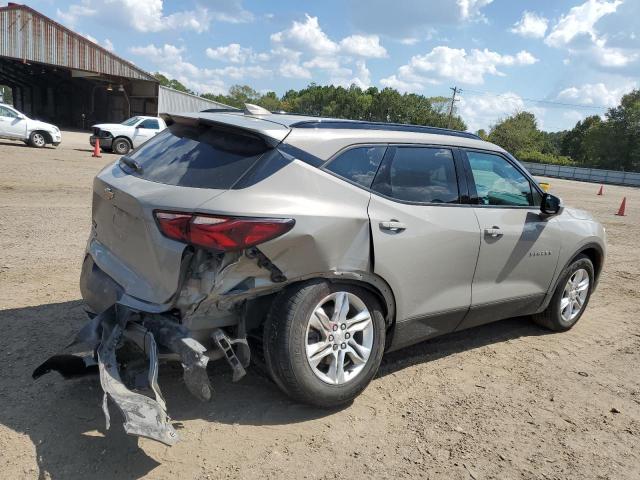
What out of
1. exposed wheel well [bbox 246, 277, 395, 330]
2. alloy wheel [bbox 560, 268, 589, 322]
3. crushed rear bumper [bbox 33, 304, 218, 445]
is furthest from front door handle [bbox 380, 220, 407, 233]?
alloy wheel [bbox 560, 268, 589, 322]

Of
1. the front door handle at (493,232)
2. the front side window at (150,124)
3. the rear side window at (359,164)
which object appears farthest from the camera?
the front side window at (150,124)

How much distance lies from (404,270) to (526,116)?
9909cm

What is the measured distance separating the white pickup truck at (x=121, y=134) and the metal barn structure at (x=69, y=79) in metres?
18.4

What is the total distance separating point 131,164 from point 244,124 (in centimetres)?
88

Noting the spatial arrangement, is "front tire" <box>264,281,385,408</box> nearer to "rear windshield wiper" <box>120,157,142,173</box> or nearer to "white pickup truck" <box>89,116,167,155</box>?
"rear windshield wiper" <box>120,157,142,173</box>

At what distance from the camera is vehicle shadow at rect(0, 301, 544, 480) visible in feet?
8.85

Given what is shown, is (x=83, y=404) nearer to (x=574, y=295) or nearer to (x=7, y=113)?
(x=574, y=295)

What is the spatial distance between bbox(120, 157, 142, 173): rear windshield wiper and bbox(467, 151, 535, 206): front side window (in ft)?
8.04

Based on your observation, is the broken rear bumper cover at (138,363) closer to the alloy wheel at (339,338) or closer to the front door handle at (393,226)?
the alloy wheel at (339,338)

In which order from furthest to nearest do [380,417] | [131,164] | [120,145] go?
1. [120,145]
2. [131,164]
3. [380,417]

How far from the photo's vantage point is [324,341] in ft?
10.5

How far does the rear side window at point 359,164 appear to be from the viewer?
3.29 meters

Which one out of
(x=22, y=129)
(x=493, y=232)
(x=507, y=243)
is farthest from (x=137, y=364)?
(x=22, y=129)

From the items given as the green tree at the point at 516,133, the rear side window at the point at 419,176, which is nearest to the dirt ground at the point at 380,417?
the rear side window at the point at 419,176
